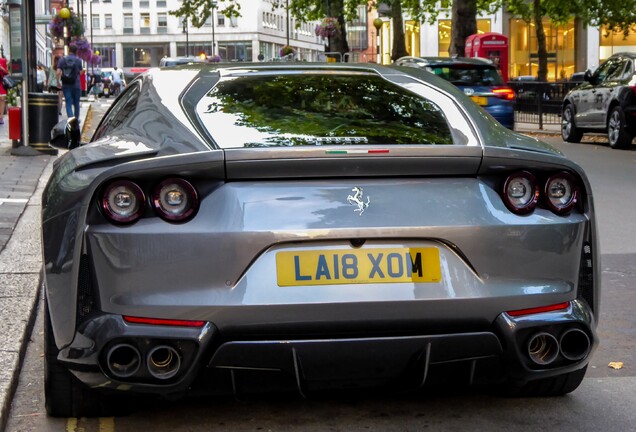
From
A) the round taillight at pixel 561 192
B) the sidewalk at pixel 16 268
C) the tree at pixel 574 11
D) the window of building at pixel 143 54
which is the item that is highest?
the window of building at pixel 143 54

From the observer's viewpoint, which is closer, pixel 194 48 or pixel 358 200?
pixel 358 200

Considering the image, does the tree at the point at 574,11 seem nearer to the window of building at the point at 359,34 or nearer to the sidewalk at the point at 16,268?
the sidewalk at the point at 16,268

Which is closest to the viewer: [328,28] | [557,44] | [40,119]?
[40,119]

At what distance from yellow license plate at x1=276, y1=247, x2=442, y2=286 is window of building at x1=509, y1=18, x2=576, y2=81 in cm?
5770

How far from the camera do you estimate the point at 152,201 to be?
3795 mm

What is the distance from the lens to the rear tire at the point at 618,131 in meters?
20.1

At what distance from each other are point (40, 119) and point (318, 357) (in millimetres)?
14995

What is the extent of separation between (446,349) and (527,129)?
83.8 ft

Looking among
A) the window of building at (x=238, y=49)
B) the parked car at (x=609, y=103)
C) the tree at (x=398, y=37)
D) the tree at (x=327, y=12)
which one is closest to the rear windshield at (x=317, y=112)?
the parked car at (x=609, y=103)

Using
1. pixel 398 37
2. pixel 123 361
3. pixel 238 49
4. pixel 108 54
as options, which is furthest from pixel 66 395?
pixel 108 54

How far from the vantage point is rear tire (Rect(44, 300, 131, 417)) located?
4152 millimetres

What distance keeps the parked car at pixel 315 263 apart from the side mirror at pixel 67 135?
1.30 metres

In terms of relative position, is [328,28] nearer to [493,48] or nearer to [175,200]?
[493,48]

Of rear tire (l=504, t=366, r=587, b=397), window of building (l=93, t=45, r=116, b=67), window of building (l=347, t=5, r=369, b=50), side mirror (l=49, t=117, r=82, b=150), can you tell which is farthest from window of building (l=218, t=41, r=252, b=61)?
rear tire (l=504, t=366, r=587, b=397)
